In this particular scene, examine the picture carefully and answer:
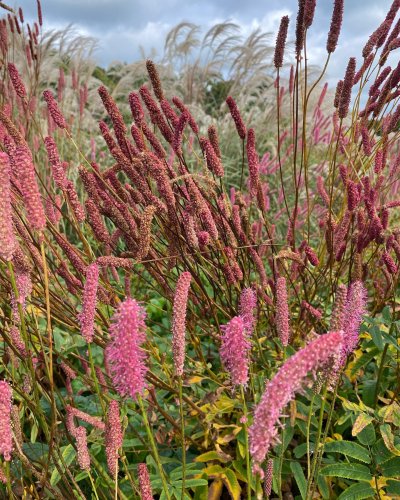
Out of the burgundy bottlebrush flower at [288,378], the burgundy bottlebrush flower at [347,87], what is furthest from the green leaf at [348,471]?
the burgundy bottlebrush flower at [347,87]

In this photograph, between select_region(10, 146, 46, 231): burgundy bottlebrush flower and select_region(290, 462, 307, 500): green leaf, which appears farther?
select_region(290, 462, 307, 500): green leaf

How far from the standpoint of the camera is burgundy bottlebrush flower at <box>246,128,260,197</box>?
5.02 ft

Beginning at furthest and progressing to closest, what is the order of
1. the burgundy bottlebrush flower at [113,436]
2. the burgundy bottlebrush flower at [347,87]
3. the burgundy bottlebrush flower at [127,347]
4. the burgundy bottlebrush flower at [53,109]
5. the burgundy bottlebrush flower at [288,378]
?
the burgundy bottlebrush flower at [347,87] → the burgundy bottlebrush flower at [53,109] → the burgundy bottlebrush flower at [113,436] → the burgundy bottlebrush flower at [127,347] → the burgundy bottlebrush flower at [288,378]


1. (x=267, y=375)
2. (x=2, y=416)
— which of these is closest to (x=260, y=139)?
(x=267, y=375)

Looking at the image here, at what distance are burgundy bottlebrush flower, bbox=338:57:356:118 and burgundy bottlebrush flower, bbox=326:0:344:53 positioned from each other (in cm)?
11

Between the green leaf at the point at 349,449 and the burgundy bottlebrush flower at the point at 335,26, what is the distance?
119 centimetres

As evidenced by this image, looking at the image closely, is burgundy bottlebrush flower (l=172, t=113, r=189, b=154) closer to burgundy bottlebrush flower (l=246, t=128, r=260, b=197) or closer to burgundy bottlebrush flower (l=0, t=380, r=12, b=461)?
burgundy bottlebrush flower (l=246, t=128, r=260, b=197)

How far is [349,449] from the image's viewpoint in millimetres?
1272

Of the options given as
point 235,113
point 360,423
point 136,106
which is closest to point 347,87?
point 235,113

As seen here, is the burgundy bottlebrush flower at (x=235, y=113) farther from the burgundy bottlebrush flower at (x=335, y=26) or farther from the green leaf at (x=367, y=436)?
the green leaf at (x=367, y=436)

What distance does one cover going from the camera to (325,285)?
84.5 inches

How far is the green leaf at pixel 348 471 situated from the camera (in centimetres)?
123

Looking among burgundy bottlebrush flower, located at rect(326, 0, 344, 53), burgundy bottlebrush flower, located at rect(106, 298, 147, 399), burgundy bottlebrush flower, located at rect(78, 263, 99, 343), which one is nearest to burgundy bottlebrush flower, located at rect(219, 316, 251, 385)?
burgundy bottlebrush flower, located at rect(106, 298, 147, 399)

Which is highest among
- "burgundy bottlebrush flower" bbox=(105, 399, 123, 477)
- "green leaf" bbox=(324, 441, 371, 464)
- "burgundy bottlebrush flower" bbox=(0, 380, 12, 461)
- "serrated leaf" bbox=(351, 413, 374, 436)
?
"burgundy bottlebrush flower" bbox=(0, 380, 12, 461)
